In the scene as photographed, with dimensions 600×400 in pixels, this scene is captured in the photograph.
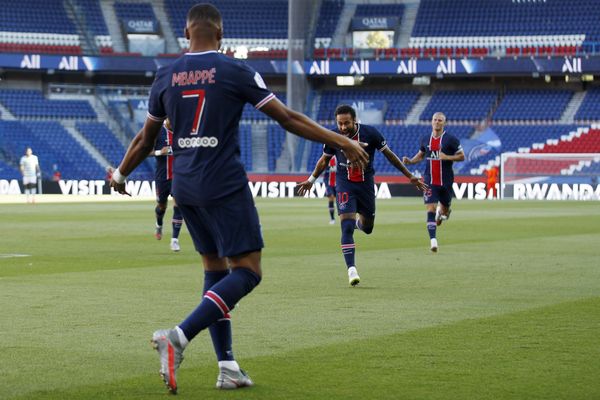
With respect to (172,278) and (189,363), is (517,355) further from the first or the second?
(172,278)

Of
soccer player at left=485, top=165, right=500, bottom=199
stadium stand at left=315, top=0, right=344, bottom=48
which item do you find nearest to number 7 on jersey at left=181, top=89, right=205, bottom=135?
soccer player at left=485, top=165, right=500, bottom=199

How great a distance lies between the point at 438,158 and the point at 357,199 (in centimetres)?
624

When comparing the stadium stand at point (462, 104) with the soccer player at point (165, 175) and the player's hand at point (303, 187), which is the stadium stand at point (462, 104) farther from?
the player's hand at point (303, 187)

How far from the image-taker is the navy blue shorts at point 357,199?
14016 mm

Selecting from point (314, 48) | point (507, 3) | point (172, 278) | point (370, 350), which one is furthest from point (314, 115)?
point (370, 350)

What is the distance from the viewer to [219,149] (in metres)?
6.69

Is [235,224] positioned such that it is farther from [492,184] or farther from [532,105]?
[532,105]

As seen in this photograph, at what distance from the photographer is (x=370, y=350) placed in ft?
26.9

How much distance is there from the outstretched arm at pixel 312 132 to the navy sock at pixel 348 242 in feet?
22.2

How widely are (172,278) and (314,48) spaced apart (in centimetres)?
5340

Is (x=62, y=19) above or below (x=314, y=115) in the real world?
above

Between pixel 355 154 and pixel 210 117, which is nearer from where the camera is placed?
pixel 355 154

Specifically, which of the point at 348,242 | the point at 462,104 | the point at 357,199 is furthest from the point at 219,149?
the point at 462,104

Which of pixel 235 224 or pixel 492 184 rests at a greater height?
pixel 235 224
